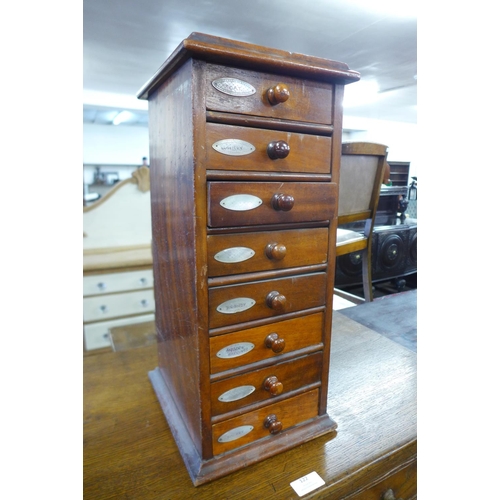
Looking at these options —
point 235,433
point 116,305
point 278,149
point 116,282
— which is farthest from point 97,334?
point 278,149

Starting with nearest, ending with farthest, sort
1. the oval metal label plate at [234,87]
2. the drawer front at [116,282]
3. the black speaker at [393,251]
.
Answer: the oval metal label plate at [234,87] < the black speaker at [393,251] < the drawer front at [116,282]

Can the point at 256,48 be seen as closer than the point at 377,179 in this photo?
Yes

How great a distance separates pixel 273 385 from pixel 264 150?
16.2 inches

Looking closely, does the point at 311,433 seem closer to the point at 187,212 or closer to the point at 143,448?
the point at 143,448

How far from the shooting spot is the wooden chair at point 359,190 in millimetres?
1338

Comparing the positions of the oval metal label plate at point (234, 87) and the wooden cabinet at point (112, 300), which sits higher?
the oval metal label plate at point (234, 87)

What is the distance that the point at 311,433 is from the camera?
69 centimetres

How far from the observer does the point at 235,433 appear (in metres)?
0.62

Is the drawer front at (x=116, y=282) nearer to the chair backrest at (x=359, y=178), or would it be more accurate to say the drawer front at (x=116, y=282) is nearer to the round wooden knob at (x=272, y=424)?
the chair backrest at (x=359, y=178)

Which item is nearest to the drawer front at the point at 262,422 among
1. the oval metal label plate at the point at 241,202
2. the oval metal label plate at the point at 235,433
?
the oval metal label plate at the point at 235,433

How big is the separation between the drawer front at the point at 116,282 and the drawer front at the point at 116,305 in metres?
0.04
